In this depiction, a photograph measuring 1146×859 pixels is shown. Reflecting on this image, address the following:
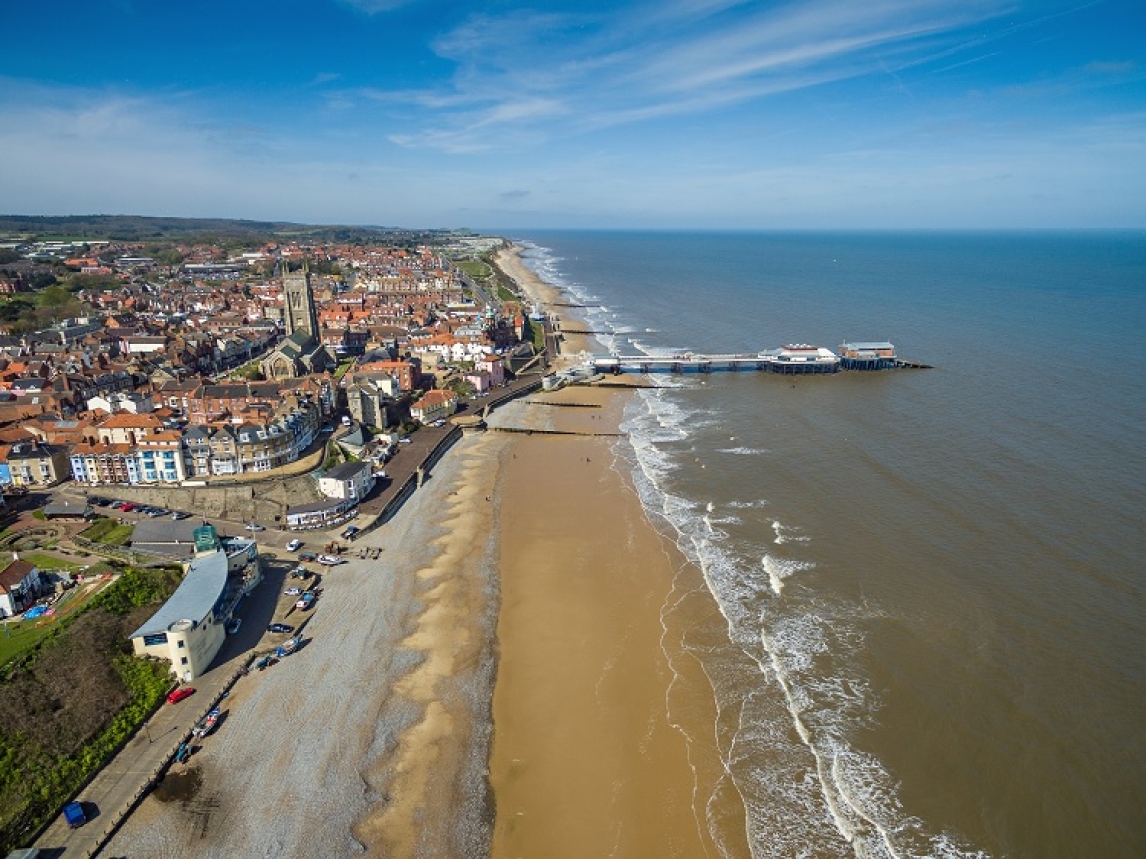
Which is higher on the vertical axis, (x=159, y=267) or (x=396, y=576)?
(x=159, y=267)

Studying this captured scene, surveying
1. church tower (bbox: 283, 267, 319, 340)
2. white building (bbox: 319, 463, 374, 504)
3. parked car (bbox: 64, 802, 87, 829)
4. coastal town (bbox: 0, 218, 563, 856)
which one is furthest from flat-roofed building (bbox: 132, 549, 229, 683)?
church tower (bbox: 283, 267, 319, 340)

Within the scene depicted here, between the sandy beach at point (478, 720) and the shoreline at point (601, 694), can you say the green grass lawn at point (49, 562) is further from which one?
the shoreline at point (601, 694)

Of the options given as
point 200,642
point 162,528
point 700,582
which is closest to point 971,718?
point 700,582

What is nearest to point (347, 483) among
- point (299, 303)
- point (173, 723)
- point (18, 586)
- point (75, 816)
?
point (18, 586)

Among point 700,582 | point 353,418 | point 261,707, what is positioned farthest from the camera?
point 353,418

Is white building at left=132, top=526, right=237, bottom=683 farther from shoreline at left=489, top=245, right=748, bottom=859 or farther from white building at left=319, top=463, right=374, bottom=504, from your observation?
shoreline at left=489, top=245, right=748, bottom=859

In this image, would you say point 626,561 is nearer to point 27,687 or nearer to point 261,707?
point 261,707

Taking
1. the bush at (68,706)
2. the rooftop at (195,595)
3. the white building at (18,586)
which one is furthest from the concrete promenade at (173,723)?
the white building at (18,586)
